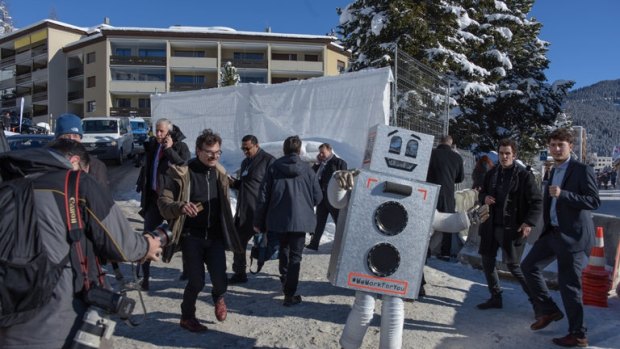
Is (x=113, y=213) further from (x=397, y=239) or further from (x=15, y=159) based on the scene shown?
(x=397, y=239)

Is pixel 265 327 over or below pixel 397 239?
below

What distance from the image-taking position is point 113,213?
8.34 ft

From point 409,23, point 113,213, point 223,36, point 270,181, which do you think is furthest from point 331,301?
point 223,36

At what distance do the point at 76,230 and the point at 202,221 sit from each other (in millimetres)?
2482

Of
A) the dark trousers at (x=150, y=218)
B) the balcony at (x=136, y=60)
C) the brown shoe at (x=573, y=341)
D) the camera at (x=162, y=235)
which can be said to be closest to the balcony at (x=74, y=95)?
the balcony at (x=136, y=60)

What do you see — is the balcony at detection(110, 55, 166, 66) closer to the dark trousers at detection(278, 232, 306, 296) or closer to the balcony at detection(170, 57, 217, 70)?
the balcony at detection(170, 57, 217, 70)

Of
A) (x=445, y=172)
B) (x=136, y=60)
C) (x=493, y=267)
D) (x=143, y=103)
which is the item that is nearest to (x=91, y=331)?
(x=493, y=267)

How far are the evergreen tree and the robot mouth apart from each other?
624 inches

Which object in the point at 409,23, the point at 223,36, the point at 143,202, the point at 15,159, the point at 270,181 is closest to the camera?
the point at 15,159

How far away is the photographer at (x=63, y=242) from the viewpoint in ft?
7.41

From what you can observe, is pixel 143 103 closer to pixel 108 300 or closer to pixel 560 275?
pixel 560 275

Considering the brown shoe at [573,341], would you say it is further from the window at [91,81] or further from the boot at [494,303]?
the window at [91,81]

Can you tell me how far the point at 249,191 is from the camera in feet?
21.5

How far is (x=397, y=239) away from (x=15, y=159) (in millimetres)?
2723
